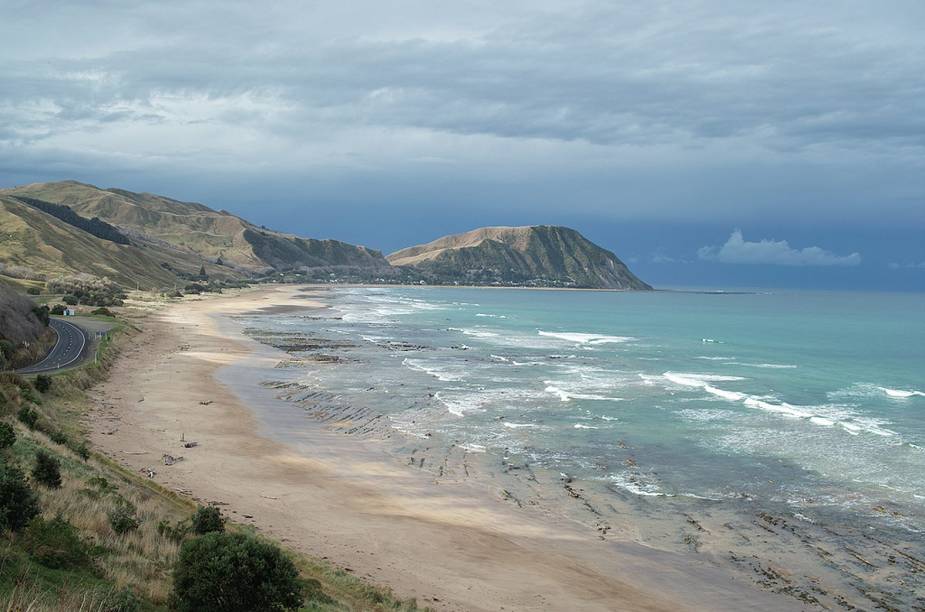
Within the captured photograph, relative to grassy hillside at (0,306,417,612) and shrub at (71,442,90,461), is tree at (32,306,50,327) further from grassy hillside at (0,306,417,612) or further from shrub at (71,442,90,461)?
shrub at (71,442,90,461)

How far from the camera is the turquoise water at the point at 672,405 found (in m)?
27.7

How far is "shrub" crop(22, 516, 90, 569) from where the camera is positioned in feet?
36.0

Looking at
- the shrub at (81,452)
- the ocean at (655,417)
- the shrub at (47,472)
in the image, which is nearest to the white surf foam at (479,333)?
the ocean at (655,417)

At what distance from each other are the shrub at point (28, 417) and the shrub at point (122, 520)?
34.7 ft

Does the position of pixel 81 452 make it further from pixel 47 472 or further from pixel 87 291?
pixel 87 291

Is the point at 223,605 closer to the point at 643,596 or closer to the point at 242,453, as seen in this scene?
the point at 643,596

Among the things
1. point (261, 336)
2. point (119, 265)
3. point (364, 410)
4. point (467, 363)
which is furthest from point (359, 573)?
point (119, 265)

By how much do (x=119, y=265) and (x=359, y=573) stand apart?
437ft

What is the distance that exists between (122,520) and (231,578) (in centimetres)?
472

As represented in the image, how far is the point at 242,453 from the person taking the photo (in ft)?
95.0

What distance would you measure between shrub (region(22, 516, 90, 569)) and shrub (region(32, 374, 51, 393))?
22752mm

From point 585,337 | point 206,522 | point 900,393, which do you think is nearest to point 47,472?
point 206,522

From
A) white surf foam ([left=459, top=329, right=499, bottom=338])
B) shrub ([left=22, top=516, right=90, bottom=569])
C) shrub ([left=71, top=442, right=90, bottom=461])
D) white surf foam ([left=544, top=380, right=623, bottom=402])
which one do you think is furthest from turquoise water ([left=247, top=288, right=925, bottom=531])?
shrub ([left=22, top=516, right=90, bottom=569])

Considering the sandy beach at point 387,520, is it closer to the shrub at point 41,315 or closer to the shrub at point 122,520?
the shrub at point 122,520
